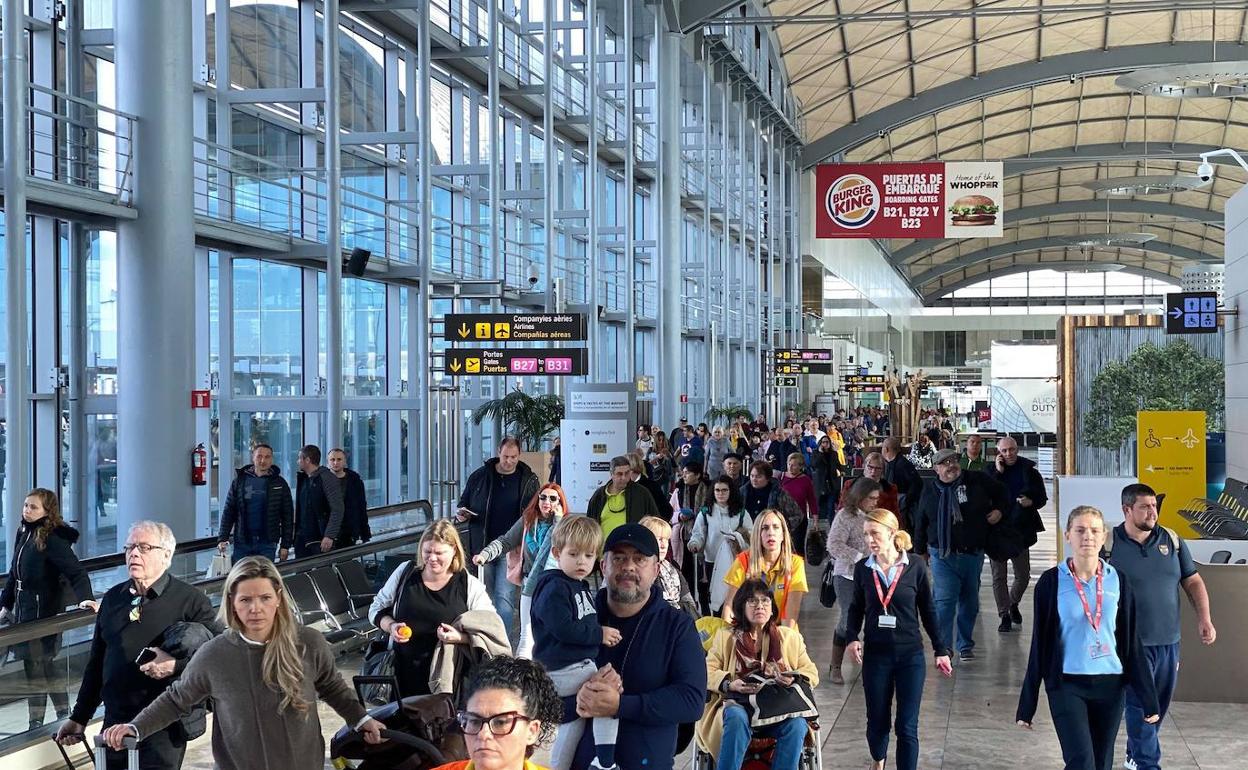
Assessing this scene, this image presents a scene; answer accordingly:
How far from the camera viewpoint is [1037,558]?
17828mm

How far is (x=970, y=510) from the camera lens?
10.7 meters

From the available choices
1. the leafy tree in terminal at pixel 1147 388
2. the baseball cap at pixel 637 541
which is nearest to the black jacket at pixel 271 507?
the baseball cap at pixel 637 541

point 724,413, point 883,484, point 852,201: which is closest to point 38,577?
point 883,484

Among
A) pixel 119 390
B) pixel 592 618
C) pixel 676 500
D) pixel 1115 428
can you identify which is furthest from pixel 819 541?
pixel 1115 428

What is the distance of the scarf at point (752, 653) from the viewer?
5.92m

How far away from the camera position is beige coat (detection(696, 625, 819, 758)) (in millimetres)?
5840

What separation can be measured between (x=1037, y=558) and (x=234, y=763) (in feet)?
48.9

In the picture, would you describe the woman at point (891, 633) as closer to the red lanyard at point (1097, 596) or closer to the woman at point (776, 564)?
the woman at point (776, 564)

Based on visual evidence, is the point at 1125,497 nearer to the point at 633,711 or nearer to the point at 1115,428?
the point at 633,711

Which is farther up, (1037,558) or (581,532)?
(581,532)

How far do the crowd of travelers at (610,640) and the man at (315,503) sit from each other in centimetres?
180

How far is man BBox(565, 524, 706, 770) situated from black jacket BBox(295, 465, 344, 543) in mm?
7553

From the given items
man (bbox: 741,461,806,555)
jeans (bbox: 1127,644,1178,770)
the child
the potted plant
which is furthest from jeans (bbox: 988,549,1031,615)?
the potted plant

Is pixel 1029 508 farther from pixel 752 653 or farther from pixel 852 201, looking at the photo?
pixel 852 201
